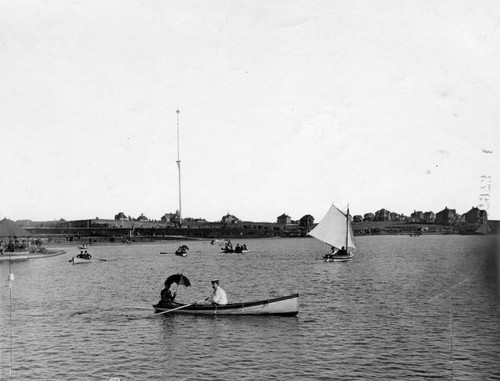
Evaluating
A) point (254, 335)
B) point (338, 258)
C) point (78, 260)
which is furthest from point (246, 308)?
point (338, 258)

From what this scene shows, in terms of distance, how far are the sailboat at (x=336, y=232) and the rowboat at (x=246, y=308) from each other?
66189 mm

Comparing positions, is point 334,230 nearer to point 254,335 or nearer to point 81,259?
point 81,259

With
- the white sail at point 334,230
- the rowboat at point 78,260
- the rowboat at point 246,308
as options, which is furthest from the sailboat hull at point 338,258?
the rowboat at point 246,308

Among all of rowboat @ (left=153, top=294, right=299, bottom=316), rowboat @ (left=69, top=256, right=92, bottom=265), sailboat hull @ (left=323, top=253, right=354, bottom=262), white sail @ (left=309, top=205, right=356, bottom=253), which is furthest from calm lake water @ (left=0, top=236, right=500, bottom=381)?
sailboat hull @ (left=323, top=253, right=354, bottom=262)

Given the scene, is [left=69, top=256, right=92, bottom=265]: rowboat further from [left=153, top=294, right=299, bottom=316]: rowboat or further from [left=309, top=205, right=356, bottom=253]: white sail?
[left=153, top=294, right=299, bottom=316]: rowboat

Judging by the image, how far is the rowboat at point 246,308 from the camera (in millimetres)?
46688

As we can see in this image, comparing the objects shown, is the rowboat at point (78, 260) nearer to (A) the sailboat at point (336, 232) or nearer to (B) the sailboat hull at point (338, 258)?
(A) the sailboat at point (336, 232)

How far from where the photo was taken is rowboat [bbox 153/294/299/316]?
153 feet

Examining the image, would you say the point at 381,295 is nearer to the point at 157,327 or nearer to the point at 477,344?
the point at 477,344

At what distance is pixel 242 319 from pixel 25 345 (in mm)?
17273

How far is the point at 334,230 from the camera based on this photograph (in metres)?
119

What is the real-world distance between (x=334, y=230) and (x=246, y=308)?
74.4 m

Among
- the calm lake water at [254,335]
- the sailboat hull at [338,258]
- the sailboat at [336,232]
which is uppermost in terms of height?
the sailboat at [336,232]

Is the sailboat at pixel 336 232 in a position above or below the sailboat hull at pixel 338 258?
above
